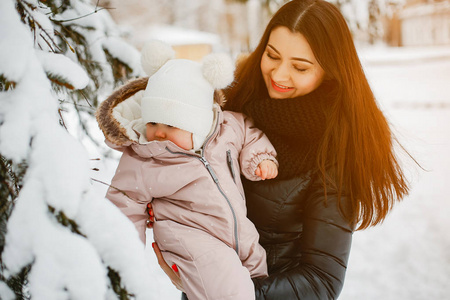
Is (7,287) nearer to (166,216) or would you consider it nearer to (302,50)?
(166,216)

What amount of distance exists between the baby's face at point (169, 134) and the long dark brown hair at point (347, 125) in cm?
62

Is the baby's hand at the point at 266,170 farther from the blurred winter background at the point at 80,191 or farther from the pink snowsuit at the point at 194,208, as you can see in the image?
the blurred winter background at the point at 80,191

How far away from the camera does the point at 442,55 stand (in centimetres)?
1959

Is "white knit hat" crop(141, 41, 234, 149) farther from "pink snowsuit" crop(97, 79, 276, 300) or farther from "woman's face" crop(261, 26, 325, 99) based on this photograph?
"woman's face" crop(261, 26, 325, 99)

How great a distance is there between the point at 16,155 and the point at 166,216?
0.83 m

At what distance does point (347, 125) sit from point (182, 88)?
0.78 meters

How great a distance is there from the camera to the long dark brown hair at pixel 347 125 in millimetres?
1492

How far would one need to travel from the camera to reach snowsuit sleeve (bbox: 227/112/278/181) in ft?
5.05

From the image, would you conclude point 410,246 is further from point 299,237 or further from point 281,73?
point 281,73

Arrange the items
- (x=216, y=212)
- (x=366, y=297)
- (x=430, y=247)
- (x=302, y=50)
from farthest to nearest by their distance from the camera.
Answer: (x=430, y=247), (x=366, y=297), (x=302, y=50), (x=216, y=212)

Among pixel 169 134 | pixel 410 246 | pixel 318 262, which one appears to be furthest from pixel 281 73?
pixel 410 246

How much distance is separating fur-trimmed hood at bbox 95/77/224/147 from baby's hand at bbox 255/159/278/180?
0.38 m

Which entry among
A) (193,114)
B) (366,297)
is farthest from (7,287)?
(366,297)

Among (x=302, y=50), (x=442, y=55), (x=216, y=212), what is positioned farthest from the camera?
(x=442, y=55)
